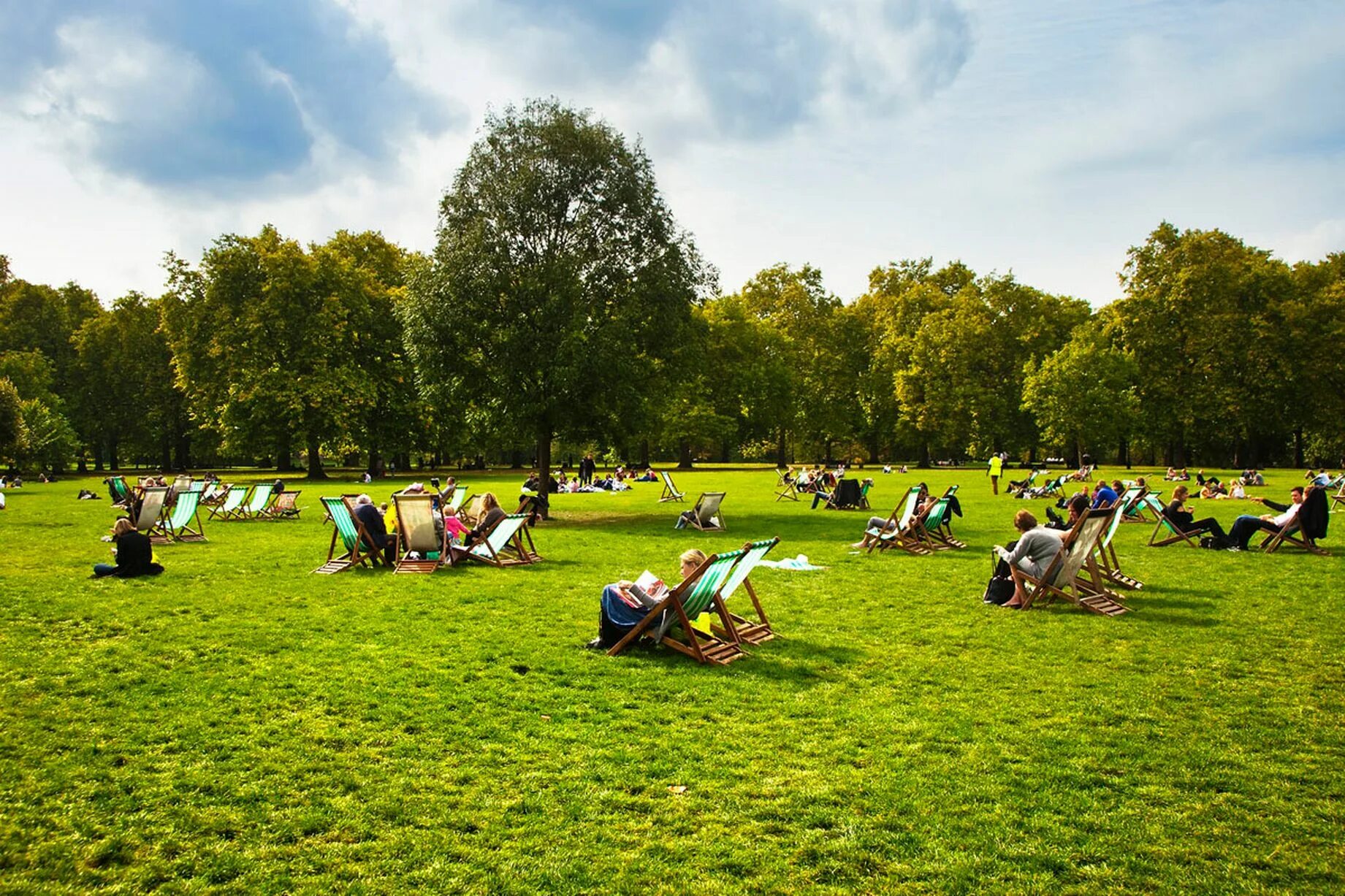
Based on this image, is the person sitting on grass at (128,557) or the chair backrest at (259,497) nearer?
the person sitting on grass at (128,557)

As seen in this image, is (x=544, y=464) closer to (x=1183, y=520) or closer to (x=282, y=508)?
(x=282, y=508)

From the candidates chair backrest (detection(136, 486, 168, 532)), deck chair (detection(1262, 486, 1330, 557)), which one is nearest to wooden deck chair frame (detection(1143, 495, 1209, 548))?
deck chair (detection(1262, 486, 1330, 557))

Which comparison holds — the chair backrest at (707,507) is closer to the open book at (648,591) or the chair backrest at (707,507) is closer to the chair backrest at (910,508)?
the chair backrest at (910,508)

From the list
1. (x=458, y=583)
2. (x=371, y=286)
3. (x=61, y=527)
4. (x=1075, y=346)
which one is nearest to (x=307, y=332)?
(x=371, y=286)

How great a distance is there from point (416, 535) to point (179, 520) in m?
7.05

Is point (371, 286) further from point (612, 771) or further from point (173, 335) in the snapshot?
point (612, 771)

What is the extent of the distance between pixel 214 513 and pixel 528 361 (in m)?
9.55

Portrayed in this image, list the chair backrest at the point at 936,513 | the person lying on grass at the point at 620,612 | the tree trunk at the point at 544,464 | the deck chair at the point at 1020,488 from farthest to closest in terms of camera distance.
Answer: the deck chair at the point at 1020,488 → the tree trunk at the point at 544,464 → the chair backrest at the point at 936,513 → the person lying on grass at the point at 620,612

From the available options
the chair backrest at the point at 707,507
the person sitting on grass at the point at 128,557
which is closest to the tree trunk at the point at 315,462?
the chair backrest at the point at 707,507

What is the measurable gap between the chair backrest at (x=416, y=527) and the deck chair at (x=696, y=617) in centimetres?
622

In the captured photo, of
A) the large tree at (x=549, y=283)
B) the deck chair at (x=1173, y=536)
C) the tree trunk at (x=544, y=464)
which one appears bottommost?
the deck chair at (x=1173, y=536)

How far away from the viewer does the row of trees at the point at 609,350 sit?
23.1 m

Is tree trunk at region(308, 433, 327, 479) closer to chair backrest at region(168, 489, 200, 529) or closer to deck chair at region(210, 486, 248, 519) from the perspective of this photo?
deck chair at region(210, 486, 248, 519)

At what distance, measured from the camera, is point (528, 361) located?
2253 cm
